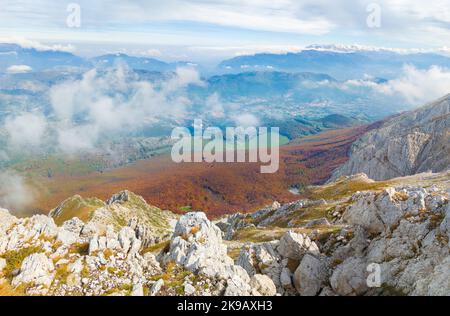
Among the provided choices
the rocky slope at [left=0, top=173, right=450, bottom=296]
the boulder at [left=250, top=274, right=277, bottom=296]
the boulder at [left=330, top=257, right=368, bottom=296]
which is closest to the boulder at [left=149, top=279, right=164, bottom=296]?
the rocky slope at [left=0, top=173, right=450, bottom=296]

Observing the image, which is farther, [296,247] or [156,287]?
[296,247]

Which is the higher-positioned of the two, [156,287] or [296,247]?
[156,287]

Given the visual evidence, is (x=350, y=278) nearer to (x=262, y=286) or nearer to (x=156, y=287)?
(x=262, y=286)

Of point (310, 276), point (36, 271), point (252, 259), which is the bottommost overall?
point (252, 259)

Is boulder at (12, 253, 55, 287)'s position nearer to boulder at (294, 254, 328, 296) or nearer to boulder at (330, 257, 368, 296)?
boulder at (294, 254, 328, 296)

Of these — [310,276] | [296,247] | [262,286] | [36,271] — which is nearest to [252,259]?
[296,247]

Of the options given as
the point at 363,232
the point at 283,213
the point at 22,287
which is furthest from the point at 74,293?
the point at 283,213

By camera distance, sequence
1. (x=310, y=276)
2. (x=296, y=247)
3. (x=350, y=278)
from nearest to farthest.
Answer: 1. (x=350, y=278)
2. (x=310, y=276)
3. (x=296, y=247)

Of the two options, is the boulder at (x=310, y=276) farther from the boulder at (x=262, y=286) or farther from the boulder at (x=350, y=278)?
the boulder at (x=262, y=286)
